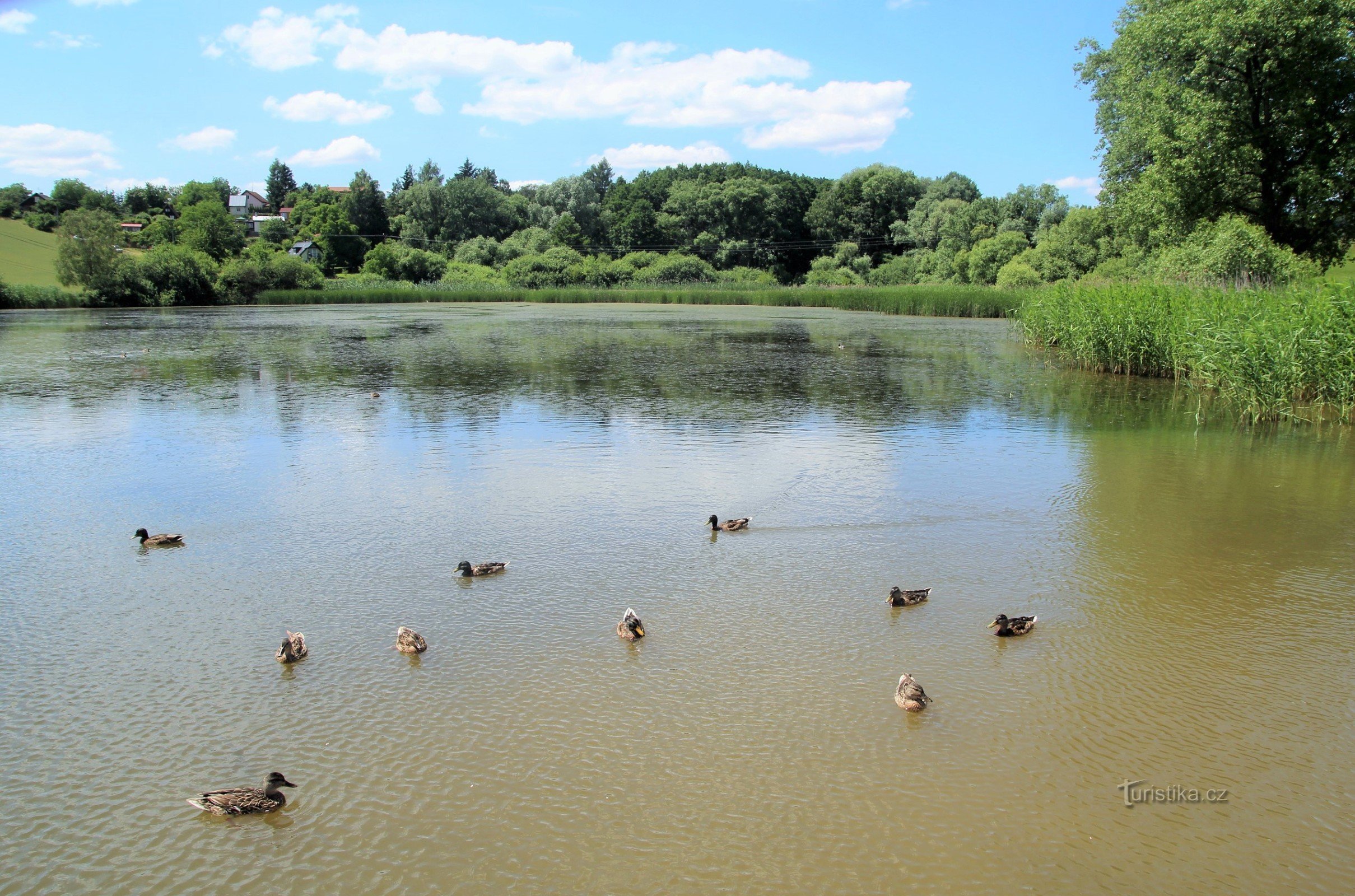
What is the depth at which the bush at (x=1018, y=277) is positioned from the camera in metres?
46.1

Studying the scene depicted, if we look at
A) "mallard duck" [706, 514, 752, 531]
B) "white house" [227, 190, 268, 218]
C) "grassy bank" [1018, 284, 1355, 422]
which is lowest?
"mallard duck" [706, 514, 752, 531]

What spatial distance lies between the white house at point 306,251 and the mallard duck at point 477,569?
3621 inches

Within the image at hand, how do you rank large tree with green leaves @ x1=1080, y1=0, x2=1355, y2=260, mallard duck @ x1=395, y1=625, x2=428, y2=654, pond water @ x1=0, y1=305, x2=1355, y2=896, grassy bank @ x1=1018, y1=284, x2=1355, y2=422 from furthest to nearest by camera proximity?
large tree with green leaves @ x1=1080, y1=0, x2=1355, y2=260 < grassy bank @ x1=1018, y1=284, x2=1355, y2=422 < mallard duck @ x1=395, y1=625, x2=428, y2=654 < pond water @ x1=0, y1=305, x2=1355, y2=896

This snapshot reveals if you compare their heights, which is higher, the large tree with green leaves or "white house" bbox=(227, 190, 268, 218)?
"white house" bbox=(227, 190, 268, 218)

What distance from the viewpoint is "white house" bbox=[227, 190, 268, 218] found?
139 m

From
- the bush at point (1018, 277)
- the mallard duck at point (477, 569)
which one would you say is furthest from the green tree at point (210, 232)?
the mallard duck at point (477, 569)

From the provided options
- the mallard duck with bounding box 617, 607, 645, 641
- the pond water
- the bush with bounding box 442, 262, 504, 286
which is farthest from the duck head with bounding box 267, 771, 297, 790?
the bush with bounding box 442, 262, 504, 286

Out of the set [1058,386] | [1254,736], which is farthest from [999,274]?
[1254,736]

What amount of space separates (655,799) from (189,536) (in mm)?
6015

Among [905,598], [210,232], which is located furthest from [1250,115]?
[210,232]

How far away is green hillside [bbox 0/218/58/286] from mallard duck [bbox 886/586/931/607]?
60.7m

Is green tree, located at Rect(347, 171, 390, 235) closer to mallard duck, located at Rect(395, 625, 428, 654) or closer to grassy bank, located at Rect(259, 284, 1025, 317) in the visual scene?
grassy bank, located at Rect(259, 284, 1025, 317)

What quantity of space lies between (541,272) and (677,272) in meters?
14.3

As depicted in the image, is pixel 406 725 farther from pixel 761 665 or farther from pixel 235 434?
pixel 235 434
